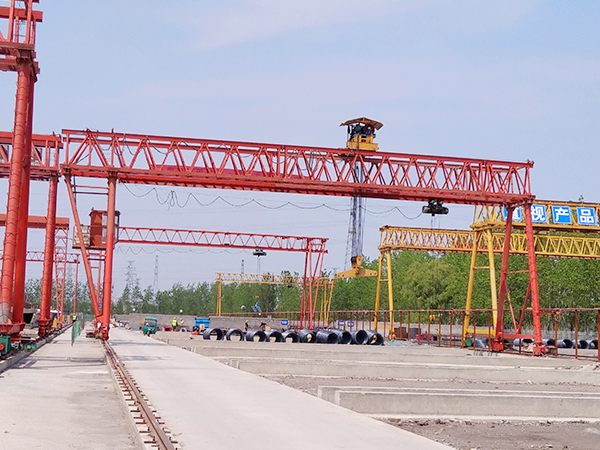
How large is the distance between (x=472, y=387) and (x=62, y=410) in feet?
39.2

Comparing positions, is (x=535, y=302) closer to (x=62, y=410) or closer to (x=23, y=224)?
(x=23, y=224)

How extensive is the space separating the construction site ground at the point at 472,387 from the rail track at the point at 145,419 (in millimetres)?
3572

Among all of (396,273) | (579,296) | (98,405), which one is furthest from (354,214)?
(396,273)

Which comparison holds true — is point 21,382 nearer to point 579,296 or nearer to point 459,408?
point 459,408

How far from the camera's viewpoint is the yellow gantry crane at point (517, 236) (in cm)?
4553

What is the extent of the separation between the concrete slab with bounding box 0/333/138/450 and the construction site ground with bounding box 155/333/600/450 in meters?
4.38

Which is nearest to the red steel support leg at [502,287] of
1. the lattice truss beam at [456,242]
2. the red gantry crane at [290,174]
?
the red gantry crane at [290,174]

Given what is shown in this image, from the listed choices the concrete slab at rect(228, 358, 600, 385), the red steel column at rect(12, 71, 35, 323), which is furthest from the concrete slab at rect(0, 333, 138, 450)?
the concrete slab at rect(228, 358, 600, 385)

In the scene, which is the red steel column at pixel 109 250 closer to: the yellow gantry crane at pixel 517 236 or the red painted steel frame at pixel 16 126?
the red painted steel frame at pixel 16 126

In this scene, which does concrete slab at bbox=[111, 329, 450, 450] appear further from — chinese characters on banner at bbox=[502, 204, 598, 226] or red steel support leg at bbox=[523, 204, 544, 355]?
chinese characters on banner at bbox=[502, 204, 598, 226]

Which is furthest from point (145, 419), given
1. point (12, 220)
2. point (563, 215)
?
point (563, 215)

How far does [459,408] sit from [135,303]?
18559cm

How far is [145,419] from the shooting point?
1096 centimetres

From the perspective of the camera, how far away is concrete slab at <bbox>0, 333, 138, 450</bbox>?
32.3 feet
